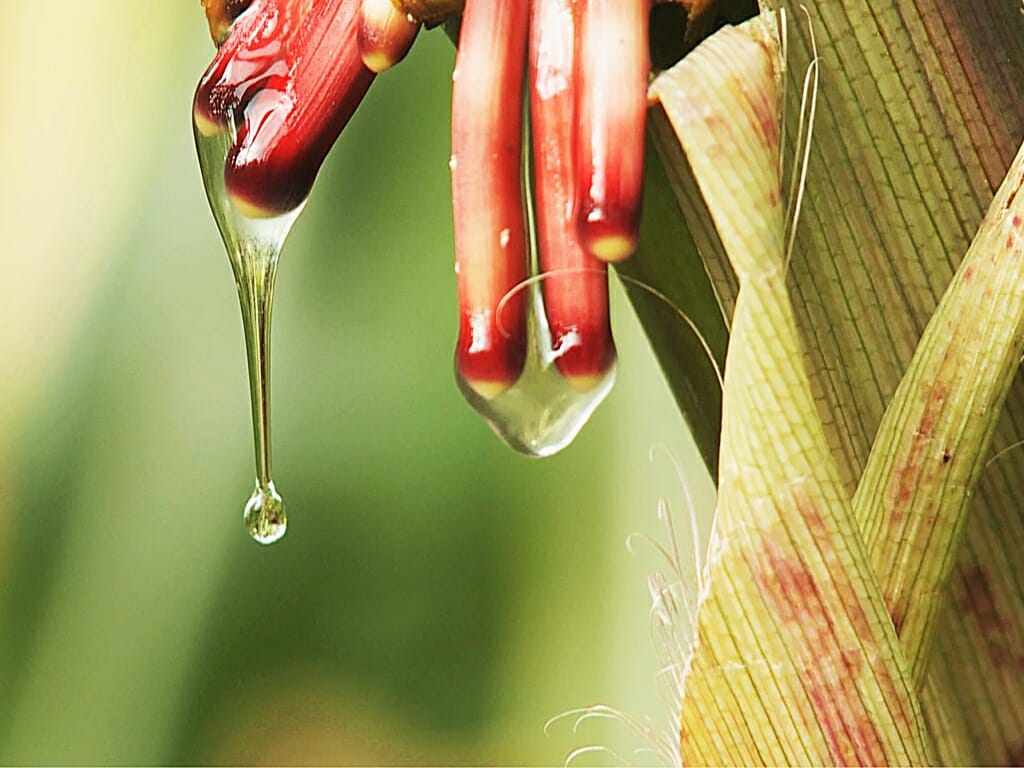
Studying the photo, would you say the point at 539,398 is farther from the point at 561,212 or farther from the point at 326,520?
the point at 326,520

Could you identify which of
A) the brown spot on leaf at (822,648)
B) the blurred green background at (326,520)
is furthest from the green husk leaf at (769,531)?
the blurred green background at (326,520)

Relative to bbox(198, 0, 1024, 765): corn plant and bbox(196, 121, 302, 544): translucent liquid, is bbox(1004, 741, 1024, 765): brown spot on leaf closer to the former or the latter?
bbox(198, 0, 1024, 765): corn plant

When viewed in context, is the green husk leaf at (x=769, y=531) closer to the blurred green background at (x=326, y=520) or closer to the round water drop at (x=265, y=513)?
the round water drop at (x=265, y=513)

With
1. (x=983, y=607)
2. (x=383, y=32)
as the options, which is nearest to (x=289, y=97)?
(x=383, y=32)

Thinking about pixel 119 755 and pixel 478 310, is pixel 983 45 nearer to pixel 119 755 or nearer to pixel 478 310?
pixel 478 310

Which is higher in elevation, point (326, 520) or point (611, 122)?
point (611, 122)

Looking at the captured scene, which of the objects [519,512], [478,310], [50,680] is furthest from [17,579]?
[478,310]

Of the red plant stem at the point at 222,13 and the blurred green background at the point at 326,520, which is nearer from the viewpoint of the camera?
the red plant stem at the point at 222,13

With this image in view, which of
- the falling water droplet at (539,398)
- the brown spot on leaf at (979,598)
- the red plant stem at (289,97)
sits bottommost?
the brown spot on leaf at (979,598)

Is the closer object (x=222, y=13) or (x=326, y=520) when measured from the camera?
(x=222, y=13)
